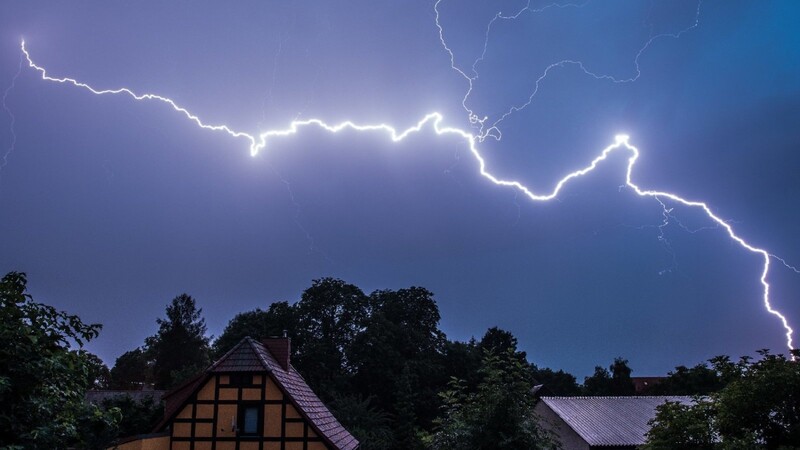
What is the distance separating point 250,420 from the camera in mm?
15953

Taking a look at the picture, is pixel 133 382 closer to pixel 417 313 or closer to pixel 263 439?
pixel 417 313

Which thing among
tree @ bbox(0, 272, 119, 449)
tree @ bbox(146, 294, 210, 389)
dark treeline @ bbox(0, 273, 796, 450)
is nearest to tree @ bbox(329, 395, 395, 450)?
dark treeline @ bbox(0, 273, 796, 450)

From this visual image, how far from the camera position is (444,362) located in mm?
35844

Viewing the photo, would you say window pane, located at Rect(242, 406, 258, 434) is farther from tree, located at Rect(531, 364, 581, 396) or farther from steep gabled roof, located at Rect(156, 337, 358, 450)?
tree, located at Rect(531, 364, 581, 396)

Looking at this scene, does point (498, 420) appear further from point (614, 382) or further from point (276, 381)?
point (614, 382)

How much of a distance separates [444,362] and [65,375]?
32.6 meters

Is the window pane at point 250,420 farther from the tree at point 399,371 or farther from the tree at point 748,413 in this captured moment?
the tree at point 399,371

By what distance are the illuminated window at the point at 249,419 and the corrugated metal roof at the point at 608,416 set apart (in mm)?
10938

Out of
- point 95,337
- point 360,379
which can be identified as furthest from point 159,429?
point 360,379

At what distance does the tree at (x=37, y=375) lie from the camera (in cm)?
434

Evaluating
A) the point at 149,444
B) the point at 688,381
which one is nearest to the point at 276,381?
the point at 149,444

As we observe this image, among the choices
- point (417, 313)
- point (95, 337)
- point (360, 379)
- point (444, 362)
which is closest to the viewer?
point (95, 337)

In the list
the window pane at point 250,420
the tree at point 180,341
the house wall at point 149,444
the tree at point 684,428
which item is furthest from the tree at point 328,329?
the tree at point 684,428

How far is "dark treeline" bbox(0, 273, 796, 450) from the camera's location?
4551mm
